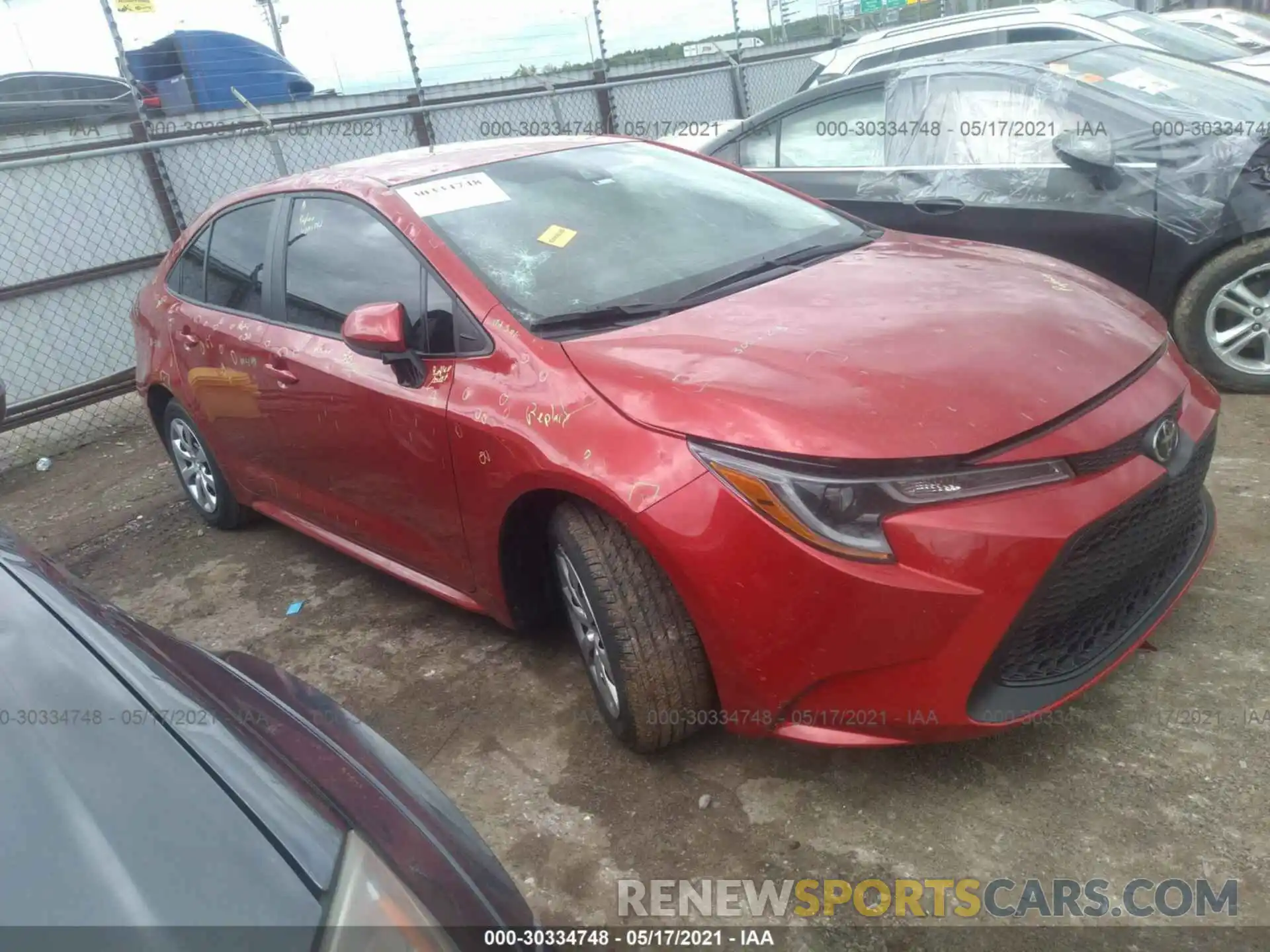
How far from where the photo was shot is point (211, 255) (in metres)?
3.95

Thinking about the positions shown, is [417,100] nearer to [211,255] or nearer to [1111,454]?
[211,255]

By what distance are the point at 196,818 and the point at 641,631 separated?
118cm

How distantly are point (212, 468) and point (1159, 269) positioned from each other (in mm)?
4167

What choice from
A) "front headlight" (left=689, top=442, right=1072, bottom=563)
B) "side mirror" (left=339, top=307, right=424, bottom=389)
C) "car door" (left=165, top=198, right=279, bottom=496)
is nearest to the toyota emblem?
"front headlight" (left=689, top=442, right=1072, bottom=563)

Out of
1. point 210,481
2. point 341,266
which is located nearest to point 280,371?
point 341,266

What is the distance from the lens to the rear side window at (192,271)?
13.1 ft

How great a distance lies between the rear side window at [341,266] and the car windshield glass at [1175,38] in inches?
207

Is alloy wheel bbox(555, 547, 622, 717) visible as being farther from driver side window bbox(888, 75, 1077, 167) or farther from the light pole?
the light pole

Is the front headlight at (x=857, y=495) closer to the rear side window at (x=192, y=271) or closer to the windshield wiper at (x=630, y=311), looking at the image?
the windshield wiper at (x=630, y=311)

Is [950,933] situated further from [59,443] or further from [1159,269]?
[59,443]

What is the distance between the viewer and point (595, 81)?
955 centimetres

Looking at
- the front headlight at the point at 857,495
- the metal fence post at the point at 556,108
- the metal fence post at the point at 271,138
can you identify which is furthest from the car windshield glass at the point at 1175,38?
the metal fence post at the point at 271,138

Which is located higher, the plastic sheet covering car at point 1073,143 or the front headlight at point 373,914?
the plastic sheet covering car at point 1073,143

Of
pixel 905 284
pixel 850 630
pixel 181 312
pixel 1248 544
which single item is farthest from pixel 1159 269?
pixel 181 312
